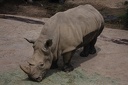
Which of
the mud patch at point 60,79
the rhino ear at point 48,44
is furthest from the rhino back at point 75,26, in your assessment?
the mud patch at point 60,79

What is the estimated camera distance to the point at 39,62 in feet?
19.9

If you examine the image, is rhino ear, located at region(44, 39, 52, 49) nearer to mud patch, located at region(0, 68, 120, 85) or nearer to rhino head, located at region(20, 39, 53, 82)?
rhino head, located at region(20, 39, 53, 82)

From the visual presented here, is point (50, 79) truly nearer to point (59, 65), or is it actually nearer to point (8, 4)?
point (59, 65)

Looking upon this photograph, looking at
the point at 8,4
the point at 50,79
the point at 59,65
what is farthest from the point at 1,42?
the point at 8,4

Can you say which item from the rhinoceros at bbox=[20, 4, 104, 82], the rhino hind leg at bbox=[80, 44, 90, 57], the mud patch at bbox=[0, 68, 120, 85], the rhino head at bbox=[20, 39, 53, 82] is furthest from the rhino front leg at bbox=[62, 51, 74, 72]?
the rhino hind leg at bbox=[80, 44, 90, 57]

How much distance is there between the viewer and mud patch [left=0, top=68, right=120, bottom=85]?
20.8 feet

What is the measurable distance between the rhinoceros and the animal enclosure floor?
0.34 m

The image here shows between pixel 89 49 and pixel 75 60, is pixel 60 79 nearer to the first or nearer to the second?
pixel 75 60

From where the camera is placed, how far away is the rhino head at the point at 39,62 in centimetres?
598

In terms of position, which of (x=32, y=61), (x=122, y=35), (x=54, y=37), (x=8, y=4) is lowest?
(x=8, y=4)

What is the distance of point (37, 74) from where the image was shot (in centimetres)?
608

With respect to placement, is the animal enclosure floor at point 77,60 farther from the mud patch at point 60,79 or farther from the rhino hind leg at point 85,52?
the rhino hind leg at point 85,52

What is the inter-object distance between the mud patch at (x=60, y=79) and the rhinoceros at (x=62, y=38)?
0.58 ft

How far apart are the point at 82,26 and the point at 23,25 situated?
4086 millimetres
